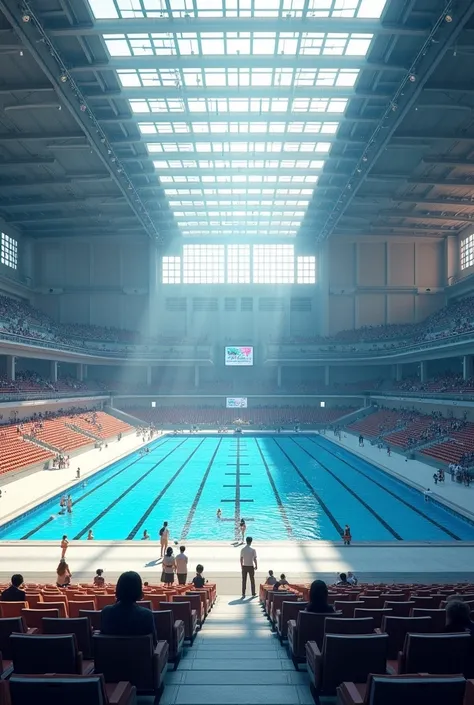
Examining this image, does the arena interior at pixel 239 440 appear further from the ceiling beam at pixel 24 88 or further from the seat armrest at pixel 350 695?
the ceiling beam at pixel 24 88

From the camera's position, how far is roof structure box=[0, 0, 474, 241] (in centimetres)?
2288

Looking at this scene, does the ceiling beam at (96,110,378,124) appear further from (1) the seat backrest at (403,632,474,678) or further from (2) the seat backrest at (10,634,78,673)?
(2) the seat backrest at (10,634,78,673)

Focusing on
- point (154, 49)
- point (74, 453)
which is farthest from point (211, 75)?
point (74, 453)

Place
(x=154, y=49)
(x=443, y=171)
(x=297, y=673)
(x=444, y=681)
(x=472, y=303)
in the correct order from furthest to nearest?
(x=472, y=303), (x=443, y=171), (x=154, y=49), (x=297, y=673), (x=444, y=681)

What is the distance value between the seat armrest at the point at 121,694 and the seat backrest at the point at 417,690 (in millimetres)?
1454

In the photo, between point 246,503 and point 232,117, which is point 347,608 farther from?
point 232,117

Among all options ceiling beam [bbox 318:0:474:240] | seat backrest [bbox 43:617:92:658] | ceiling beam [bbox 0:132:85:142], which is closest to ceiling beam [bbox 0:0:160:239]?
ceiling beam [bbox 0:132:85:142]

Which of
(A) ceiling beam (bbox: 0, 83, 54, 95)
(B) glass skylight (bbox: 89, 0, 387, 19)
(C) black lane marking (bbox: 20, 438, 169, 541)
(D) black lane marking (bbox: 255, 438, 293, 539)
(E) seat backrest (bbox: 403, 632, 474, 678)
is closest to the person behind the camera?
(E) seat backrest (bbox: 403, 632, 474, 678)

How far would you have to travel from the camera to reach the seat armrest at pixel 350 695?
301cm

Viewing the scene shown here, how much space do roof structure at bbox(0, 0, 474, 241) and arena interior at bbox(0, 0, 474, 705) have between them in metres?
0.14

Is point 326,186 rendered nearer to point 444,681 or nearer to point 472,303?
point 472,303

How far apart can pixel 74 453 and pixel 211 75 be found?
80.2 feet

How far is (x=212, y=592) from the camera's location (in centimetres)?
1053

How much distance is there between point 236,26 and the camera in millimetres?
23078
